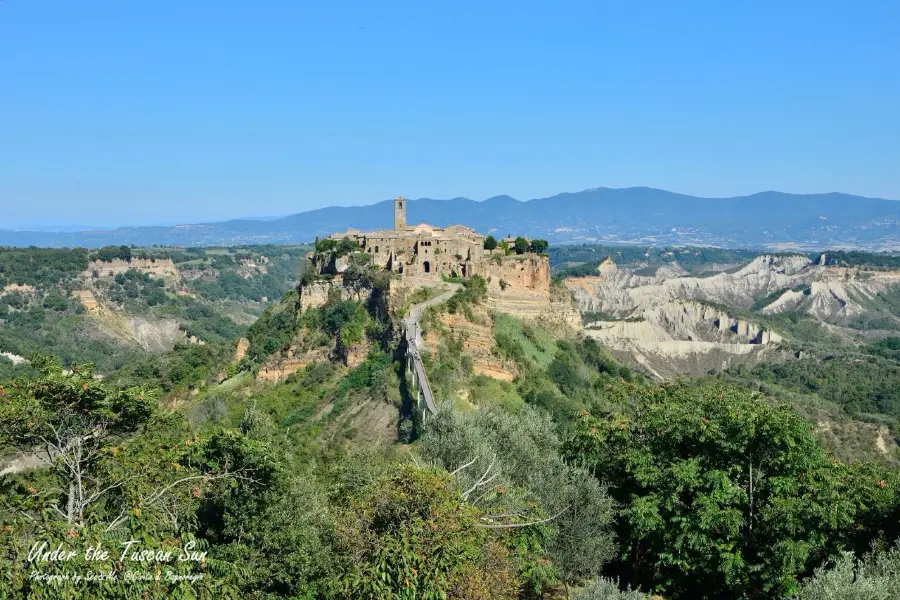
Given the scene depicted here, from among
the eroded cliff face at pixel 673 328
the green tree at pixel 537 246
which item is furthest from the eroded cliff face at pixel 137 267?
the green tree at pixel 537 246

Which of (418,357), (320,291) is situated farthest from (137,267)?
(418,357)

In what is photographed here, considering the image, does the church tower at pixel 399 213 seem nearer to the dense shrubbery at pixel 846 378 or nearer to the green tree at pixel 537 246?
the green tree at pixel 537 246

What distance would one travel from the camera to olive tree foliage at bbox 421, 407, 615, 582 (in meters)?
18.9

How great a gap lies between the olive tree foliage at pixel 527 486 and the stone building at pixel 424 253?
2404 cm

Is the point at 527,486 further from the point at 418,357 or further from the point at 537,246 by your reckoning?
the point at 537,246

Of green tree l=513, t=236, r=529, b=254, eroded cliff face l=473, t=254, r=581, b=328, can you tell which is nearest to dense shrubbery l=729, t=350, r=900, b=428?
eroded cliff face l=473, t=254, r=581, b=328

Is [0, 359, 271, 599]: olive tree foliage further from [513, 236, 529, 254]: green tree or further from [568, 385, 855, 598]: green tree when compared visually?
[513, 236, 529, 254]: green tree

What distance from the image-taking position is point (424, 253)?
173ft

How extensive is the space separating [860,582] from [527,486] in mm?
9250

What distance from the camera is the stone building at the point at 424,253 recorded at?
2024 inches

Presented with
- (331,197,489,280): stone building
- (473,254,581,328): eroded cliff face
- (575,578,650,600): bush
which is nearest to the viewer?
(575,578,650,600): bush

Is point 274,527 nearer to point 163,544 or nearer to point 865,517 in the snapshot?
point 163,544

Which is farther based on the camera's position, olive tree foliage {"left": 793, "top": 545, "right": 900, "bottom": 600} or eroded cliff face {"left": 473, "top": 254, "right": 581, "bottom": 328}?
eroded cliff face {"left": 473, "top": 254, "right": 581, "bottom": 328}

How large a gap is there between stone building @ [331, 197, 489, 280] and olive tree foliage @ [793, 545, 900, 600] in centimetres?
3404
